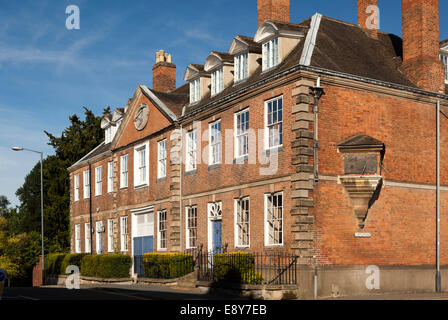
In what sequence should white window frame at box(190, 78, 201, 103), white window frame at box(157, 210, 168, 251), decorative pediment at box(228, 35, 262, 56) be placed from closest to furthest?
decorative pediment at box(228, 35, 262, 56) → white window frame at box(190, 78, 201, 103) → white window frame at box(157, 210, 168, 251)

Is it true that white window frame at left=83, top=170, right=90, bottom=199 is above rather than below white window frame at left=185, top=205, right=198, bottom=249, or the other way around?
above

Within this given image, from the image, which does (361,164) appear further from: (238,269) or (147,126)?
(147,126)

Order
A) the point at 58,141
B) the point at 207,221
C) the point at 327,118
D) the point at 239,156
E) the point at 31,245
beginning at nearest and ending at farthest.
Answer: the point at 327,118 < the point at 239,156 < the point at 207,221 < the point at 58,141 < the point at 31,245

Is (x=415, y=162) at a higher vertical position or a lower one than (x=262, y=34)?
lower

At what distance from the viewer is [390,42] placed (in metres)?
28.4

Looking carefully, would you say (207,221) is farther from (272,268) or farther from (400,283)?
(400,283)

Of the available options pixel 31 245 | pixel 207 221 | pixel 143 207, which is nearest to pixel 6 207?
pixel 31 245

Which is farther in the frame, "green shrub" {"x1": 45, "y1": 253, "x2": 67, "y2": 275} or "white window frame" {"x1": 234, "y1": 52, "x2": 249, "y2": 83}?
"green shrub" {"x1": 45, "y1": 253, "x2": 67, "y2": 275}

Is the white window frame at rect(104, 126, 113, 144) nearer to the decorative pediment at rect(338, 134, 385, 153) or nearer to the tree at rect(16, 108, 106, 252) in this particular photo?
the tree at rect(16, 108, 106, 252)

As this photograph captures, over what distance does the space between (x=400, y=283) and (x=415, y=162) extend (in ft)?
15.5

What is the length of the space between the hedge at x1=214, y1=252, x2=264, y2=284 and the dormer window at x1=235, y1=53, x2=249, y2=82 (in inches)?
320

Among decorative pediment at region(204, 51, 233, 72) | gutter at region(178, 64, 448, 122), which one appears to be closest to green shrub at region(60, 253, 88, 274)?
decorative pediment at region(204, 51, 233, 72)

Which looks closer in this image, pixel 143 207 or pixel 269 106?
pixel 269 106

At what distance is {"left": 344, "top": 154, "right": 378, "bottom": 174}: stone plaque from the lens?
21969 mm
